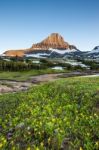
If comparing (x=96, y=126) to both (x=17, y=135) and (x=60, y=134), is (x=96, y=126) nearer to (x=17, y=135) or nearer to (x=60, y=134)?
(x=60, y=134)

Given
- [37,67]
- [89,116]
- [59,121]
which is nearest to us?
[59,121]

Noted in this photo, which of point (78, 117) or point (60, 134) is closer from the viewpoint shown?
point (60, 134)

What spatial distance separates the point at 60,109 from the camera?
77.7 feet

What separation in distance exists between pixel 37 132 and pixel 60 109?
5734mm

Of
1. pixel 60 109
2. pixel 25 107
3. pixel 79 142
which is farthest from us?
pixel 25 107

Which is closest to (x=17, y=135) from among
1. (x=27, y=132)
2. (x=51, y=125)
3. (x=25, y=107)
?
(x=27, y=132)

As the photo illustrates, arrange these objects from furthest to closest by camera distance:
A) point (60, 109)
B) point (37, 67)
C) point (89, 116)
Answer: point (37, 67), point (60, 109), point (89, 116)

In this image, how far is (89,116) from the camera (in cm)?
2086

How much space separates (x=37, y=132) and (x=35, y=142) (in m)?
1.03

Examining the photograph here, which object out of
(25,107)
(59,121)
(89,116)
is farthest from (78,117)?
(25,107)

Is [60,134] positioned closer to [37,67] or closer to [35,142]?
[35,142]

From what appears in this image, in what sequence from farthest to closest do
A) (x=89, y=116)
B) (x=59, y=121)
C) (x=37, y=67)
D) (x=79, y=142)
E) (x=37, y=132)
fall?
1. (x=37, y=67)
2. (x=89, y=116)
3. (x=59, y=121)
4. (x=37, y=132)
5. (x=79, y=142)

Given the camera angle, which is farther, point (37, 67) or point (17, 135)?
point (37, 67)

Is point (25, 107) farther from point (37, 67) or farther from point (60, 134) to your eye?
point (37, 67)
